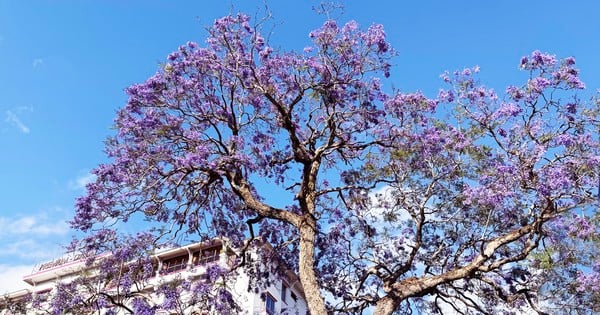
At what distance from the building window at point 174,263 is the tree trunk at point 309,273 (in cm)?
1514

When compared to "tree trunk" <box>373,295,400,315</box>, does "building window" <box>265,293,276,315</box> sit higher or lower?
higher

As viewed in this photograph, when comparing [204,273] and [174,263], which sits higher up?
[174,263]

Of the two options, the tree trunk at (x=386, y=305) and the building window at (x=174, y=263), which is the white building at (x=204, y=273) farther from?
the tree trunk at (x=386, y=305)

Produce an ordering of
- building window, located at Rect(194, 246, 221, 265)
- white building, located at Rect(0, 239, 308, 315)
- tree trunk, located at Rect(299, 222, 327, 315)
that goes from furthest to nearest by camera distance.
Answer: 1. building window, located at Rect(194, 246, 221, 265)
2. white building, located at Rect(0, 239, 308, 315)
3. tree trunk, located at Rect(299, 222, 327, 315)

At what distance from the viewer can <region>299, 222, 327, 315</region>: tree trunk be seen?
9.05m

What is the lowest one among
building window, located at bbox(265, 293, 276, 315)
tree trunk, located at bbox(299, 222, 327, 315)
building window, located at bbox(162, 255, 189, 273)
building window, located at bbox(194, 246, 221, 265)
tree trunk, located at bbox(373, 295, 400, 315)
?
tree trunk, located at bbox(373, 295, 400, 315)

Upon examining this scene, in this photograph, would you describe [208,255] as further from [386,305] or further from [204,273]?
[386,305]

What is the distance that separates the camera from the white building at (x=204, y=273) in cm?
1225

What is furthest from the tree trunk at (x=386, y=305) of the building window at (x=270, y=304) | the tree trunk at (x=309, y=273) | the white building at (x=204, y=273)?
the building window at (x=270, y=304)

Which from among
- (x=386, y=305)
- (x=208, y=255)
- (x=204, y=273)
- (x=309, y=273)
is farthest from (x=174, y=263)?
(x=386, y=305)

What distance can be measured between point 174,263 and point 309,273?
16.6 metres

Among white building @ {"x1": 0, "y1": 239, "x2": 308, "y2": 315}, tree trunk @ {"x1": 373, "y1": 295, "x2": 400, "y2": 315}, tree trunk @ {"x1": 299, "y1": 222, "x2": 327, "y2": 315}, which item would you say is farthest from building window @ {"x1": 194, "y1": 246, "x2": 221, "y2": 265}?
tree trunk @ {"x1": 373, "y1": 295, "x2": 400, "y2": 315}

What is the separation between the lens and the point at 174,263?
24.9 meters

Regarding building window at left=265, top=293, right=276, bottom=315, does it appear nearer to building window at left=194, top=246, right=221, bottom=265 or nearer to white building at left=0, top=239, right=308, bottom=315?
white building at left=0, top=239, right=308, bottom=315
